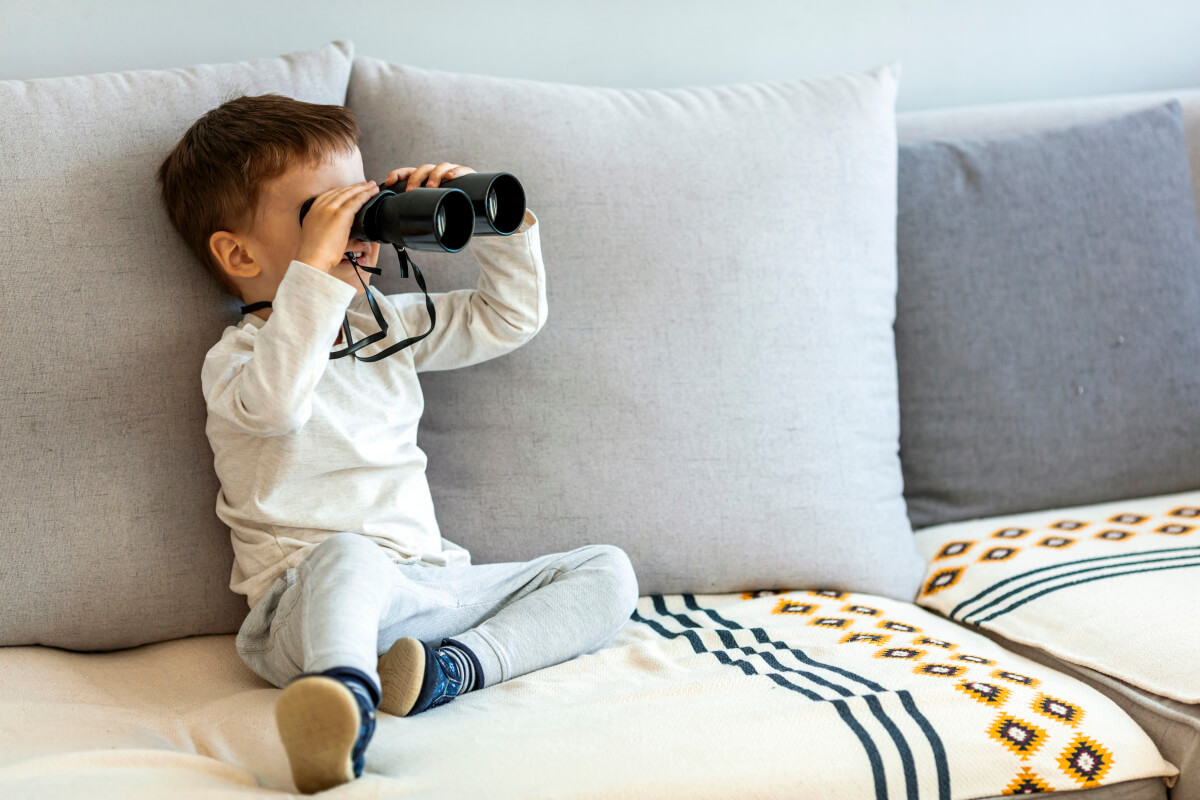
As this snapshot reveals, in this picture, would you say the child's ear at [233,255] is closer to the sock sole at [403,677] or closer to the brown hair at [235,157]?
the brown hair at [235,157]

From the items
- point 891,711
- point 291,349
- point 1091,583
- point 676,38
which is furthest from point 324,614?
point 676,38

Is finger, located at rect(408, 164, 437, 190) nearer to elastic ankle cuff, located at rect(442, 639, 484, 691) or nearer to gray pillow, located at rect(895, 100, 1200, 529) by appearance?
elastic ankle cuff, located at rect(442, 639, 484, 691)

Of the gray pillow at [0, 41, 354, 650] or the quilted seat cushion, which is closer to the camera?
the quilted seat cushion

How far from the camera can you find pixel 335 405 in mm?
1184

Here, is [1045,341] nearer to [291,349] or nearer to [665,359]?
→ [665,359]

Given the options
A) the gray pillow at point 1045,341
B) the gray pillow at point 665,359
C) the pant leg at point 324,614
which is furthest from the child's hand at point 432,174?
the gray pillow at point 1045,341

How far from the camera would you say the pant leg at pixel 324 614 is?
875 mm

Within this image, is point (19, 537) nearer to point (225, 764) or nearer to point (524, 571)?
point (225, 764)

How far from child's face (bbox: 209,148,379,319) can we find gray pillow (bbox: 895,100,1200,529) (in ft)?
2.79

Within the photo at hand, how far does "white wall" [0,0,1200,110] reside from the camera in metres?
1.56

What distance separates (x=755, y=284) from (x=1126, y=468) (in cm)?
67

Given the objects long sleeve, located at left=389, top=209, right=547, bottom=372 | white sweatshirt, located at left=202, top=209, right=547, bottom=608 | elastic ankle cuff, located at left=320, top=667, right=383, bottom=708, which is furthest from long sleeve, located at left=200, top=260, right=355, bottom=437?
elastic ankle cuff, located at left=320, top=667, right=383, bottom=708

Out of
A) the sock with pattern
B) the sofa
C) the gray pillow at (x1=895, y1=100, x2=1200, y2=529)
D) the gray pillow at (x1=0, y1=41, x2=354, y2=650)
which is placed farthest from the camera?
the gray pillow at (x1=895, y1=100, x2=1200, y2=529)

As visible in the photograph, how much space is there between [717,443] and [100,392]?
0.76 meters
